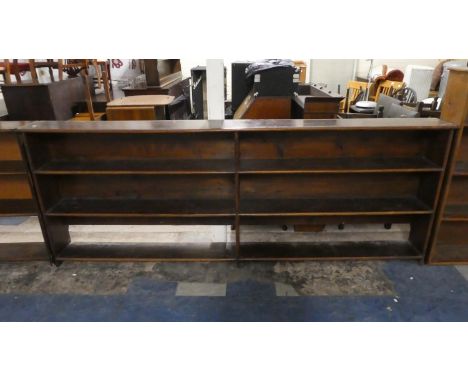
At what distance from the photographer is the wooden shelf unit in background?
8.91 ft

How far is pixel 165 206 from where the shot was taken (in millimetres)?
2752

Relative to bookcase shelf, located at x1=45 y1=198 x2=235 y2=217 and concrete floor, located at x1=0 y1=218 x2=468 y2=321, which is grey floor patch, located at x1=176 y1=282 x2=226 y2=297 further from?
bookcase shelf, located at x1=45 y1=198 x2=235 y2=217

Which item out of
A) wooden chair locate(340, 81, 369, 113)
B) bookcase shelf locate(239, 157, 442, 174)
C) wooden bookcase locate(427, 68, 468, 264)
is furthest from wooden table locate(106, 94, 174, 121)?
wooden chair locate(340, 81, 369, 113)

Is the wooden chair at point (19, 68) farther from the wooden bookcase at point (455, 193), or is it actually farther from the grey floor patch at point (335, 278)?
the wooden bookcase at point (455, 193)

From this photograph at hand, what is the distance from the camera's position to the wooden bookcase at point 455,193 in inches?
90.7

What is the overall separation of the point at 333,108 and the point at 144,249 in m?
2.53

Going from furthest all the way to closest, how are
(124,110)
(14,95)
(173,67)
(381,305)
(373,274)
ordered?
(173,67) → (14,95) → (124,110) → (373,274) → (381,305)

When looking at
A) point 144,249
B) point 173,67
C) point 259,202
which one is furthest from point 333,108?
point 173,67

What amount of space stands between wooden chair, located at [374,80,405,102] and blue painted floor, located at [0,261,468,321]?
143 inches

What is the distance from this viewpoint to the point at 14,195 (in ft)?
9.64

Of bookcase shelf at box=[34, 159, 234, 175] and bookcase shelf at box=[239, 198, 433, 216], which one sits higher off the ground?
bookcase shelf at box=[34, 159, 234, 175]

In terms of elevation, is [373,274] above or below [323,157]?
below

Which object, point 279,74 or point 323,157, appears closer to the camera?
point 323,157

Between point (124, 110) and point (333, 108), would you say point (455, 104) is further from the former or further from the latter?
point (124, 110)
